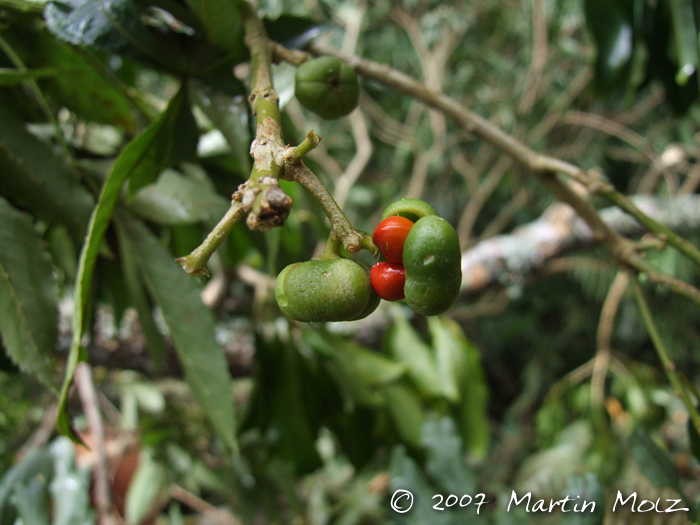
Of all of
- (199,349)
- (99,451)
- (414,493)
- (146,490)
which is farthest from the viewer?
(146,490)

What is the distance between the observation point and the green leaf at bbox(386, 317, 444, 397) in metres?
0.91

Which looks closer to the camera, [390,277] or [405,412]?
[390,277]

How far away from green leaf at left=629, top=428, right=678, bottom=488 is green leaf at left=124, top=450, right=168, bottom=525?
1.02 metres

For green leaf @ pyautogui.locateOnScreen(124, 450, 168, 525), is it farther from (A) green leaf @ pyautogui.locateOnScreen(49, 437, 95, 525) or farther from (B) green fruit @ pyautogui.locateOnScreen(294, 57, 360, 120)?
(B) green fruit @ pyautogui.locateOnScreen(294, 57, 360, 120)

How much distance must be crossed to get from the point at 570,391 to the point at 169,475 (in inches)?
Result: 46.4

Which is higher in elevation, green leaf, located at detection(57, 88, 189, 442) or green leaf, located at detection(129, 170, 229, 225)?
green leaf, located at detection(57, 88, 189, 442)

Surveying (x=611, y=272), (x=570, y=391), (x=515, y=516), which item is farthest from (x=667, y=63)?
(x=611, y=272)

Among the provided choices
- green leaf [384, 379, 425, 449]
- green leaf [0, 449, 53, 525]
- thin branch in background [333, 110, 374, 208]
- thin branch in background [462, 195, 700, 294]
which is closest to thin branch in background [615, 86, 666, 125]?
thin branch in background [462, 195, 700, 294]

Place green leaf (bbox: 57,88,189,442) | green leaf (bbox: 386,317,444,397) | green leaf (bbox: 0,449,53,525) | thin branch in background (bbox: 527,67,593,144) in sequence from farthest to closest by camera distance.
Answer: thin branch in background (bbox: 527,67,593,144) < green leaf (bbox: 386,317,444,397) < green leaf (bbox: 0,449,53,525) < green leaf (bbox: 57,88,189,442)

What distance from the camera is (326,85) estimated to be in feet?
1.17

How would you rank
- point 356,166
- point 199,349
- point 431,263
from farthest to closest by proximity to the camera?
point 356,166
point 199,349
point 431,263

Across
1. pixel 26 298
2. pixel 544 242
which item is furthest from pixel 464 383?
pixel 26 298

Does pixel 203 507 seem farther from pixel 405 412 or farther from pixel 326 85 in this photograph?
pixel 326 85
